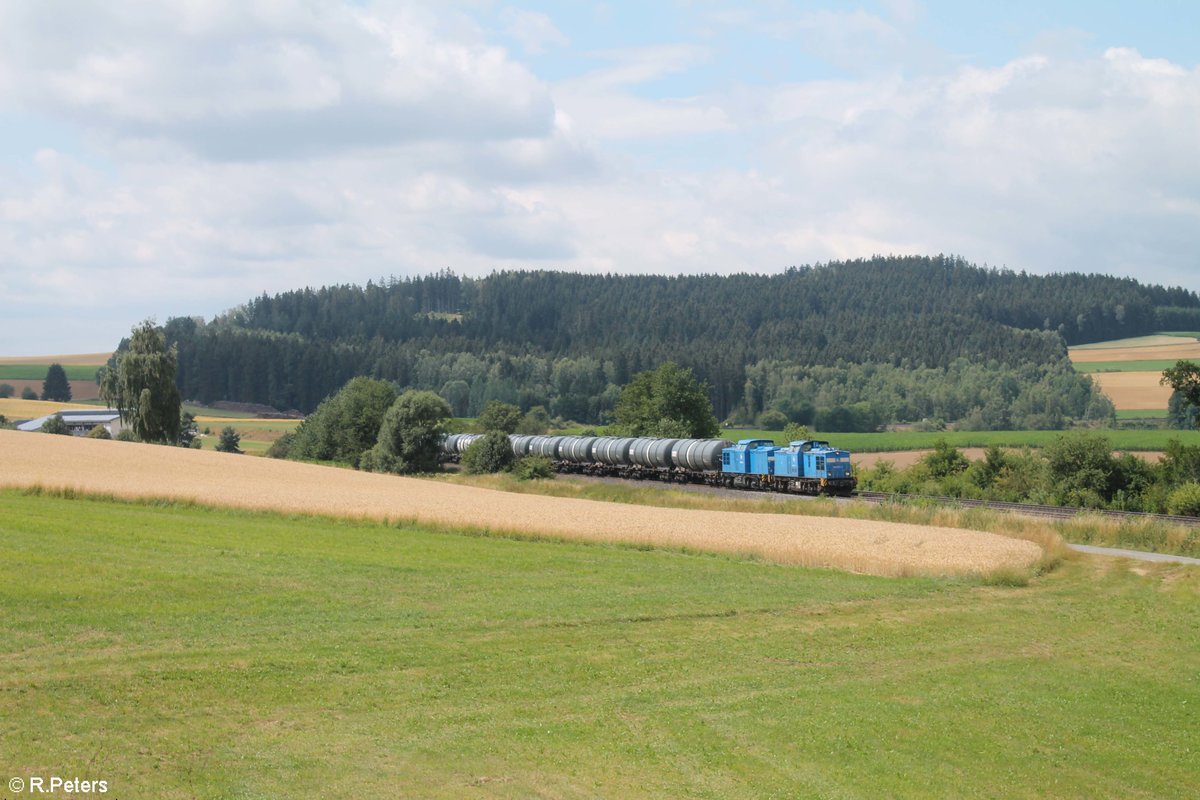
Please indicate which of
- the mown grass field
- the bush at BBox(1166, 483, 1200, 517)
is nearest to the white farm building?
the bush at BBox(1166, 483, 1200, 517)

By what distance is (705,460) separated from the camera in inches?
2746

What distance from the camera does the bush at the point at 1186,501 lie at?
4953 centimetres

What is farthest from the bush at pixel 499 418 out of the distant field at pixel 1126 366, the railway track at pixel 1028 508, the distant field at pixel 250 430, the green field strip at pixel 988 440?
the distant field at pixel 1126 366

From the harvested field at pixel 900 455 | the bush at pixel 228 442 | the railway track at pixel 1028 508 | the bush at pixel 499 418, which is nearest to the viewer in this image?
the railway track at pixel 1028 508

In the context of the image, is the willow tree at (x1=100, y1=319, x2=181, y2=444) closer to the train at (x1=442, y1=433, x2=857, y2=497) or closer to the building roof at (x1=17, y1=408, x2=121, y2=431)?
the train at (x1=442, y1=433, x2=857, y2=497)

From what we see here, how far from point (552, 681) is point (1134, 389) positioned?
160 meters

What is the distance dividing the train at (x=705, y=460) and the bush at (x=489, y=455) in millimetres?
1401

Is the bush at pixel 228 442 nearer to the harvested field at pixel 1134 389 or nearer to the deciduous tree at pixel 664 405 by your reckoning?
the deciduous tree at pixel 664 405

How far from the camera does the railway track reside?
4562 cm

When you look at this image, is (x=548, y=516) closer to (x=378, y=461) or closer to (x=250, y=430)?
(x=378, y=461)

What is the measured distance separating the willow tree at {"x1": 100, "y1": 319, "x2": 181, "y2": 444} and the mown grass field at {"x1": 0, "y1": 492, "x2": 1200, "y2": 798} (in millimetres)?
56692

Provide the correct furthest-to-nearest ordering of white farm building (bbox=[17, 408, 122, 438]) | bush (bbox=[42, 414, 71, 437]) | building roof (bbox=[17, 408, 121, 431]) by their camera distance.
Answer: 1. building roof (bbox=[17, 408, 121, 431])
2. white farm building (bbox=[17, 408, 122, 438])
3. bush (bbox=[42, 414, 71, 437])

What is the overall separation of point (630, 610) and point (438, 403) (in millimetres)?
66117

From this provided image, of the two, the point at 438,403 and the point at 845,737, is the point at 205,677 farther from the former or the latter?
the point at 438,403
